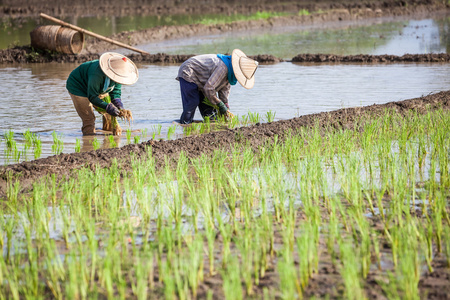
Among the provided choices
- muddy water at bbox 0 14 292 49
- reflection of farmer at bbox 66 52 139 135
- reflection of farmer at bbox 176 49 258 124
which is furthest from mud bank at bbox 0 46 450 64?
reflection of farmer at bbox 66 52 139 135

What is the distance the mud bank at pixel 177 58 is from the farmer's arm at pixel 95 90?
25.6ft

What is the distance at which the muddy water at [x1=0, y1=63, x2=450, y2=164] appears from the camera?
24.0 ft

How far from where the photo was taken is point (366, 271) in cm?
297

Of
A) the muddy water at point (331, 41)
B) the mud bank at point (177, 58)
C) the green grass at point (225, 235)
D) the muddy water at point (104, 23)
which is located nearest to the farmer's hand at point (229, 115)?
the green grass at point (225, 235)

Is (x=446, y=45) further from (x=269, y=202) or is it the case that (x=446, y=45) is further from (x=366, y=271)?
(x=366, y=271)

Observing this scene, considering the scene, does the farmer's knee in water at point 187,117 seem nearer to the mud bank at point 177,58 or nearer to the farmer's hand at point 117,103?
the farmer's hand at point 117,103

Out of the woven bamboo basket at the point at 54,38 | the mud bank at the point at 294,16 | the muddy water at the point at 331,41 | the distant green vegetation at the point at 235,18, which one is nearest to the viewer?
the woven bamboo basket at the point at 54,38

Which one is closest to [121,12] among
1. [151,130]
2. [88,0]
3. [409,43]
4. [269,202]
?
[88,0]

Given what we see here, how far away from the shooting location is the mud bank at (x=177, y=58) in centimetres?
1335

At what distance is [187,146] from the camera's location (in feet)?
18.6

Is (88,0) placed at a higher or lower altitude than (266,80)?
higher

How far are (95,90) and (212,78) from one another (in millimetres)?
1277

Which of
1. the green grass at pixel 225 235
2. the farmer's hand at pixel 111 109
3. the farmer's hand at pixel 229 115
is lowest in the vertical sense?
the green grass at pixel 225 235

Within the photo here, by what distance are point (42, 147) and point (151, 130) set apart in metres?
1.38
